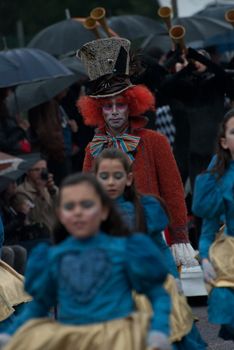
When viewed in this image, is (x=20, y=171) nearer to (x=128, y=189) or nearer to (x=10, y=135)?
(x=10, y=135)

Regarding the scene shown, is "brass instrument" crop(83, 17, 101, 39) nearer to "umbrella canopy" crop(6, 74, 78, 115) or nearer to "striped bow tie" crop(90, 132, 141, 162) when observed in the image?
"umbrella canopy" crop(6, 74, 78, 115)

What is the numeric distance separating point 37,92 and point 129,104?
535cm

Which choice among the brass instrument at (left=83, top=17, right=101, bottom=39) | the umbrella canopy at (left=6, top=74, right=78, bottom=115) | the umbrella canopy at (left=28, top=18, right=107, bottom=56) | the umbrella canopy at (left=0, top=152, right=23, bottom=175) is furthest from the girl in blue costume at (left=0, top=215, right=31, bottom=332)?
the umbrella canopy at (left=28, top=18, right=107, bottom=56)

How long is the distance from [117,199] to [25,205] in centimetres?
464

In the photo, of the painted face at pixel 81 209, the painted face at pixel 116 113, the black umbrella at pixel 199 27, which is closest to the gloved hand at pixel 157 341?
the painted face at pixel 81 209

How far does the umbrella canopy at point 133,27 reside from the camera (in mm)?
18891

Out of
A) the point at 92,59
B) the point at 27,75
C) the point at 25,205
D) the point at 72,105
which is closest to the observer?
the point at 92,59

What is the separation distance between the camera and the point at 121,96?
9555 millimetres

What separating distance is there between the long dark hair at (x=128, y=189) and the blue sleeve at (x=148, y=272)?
1251 mm

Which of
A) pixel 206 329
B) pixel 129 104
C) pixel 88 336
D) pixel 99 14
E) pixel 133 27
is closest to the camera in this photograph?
pixel 88 336

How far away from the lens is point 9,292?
30.0 ft

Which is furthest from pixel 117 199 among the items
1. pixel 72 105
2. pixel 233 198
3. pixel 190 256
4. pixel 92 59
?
pixel 72 105

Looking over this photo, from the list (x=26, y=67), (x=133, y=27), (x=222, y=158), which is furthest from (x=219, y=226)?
(x=133, y=27)

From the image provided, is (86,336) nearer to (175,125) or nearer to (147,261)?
(147,261)
